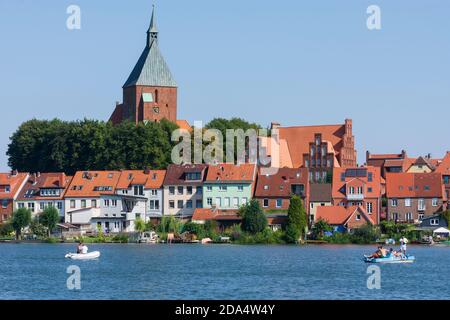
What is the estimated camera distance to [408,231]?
82.9 metres

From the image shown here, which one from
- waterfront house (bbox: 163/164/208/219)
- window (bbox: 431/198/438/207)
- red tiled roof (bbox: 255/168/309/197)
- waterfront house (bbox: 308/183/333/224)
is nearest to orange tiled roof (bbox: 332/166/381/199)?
waterfront house (bbox: 308/183/333/224)

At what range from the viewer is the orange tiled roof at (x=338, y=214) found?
8369 cm

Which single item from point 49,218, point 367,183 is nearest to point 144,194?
point 49,218

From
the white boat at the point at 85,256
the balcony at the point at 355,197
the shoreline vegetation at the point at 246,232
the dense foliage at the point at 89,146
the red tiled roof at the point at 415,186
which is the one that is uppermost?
the dense foliage at the point at 89,146

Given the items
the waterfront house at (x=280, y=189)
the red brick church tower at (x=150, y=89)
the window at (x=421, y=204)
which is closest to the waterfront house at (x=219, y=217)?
the waterfront house at (x=280, y=189)

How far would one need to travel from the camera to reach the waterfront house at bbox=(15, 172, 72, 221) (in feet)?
312

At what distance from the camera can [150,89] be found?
120 metres

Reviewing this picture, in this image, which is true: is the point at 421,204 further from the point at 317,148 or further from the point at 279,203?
the point at 317,148

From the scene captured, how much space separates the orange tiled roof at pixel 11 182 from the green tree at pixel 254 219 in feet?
81.6

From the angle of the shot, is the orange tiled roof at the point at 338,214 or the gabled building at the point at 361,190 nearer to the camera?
the orange tiled roof at the point at 338,214

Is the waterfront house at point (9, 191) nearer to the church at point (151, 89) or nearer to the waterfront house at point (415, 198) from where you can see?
the church at point (151, 89)

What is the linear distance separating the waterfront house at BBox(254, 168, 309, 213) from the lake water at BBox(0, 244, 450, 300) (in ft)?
51.7

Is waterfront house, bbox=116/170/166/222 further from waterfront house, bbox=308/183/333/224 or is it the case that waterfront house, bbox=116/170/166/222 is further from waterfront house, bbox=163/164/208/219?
waterfront house, bbox=308/183/333/224
